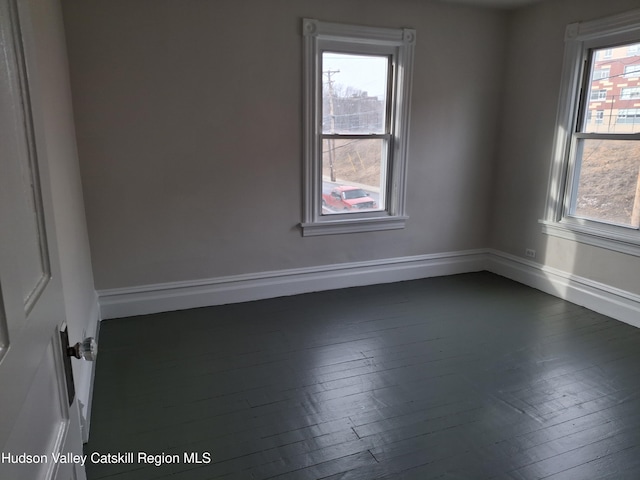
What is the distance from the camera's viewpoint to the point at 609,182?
3.64 metres

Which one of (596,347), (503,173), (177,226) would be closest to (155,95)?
(177,226)

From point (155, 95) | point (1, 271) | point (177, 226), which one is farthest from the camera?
point (177, 226)

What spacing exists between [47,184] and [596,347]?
11.1 ft

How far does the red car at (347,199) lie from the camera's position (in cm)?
414

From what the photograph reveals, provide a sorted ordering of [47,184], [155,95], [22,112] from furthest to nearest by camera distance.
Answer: [155,95] < [47,184] < [22,112]

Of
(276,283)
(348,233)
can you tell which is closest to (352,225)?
(348,233)

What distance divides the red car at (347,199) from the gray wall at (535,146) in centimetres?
143

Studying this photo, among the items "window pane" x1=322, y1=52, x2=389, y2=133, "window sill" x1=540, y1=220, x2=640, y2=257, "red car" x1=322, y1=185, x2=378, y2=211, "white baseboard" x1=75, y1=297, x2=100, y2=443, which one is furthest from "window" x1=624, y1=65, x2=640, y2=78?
"white baseboard" x1=75, y1=297, x2=100, y2=443

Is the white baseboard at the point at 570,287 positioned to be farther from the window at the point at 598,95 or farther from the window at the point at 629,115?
the window at the point at 598,95

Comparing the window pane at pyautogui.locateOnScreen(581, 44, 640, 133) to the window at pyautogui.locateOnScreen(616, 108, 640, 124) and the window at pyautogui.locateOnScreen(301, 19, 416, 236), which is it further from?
the window at pyautogui.locateOnScreen(301, 19, 416, 236)

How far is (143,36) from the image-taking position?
3260mm

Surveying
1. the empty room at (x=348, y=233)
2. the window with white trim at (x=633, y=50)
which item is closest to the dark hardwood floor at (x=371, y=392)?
the empty room at (x=348, y=233)

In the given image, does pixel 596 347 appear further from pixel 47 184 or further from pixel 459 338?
pixel 47 184

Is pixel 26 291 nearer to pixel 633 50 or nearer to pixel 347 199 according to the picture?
pixel 347 199
